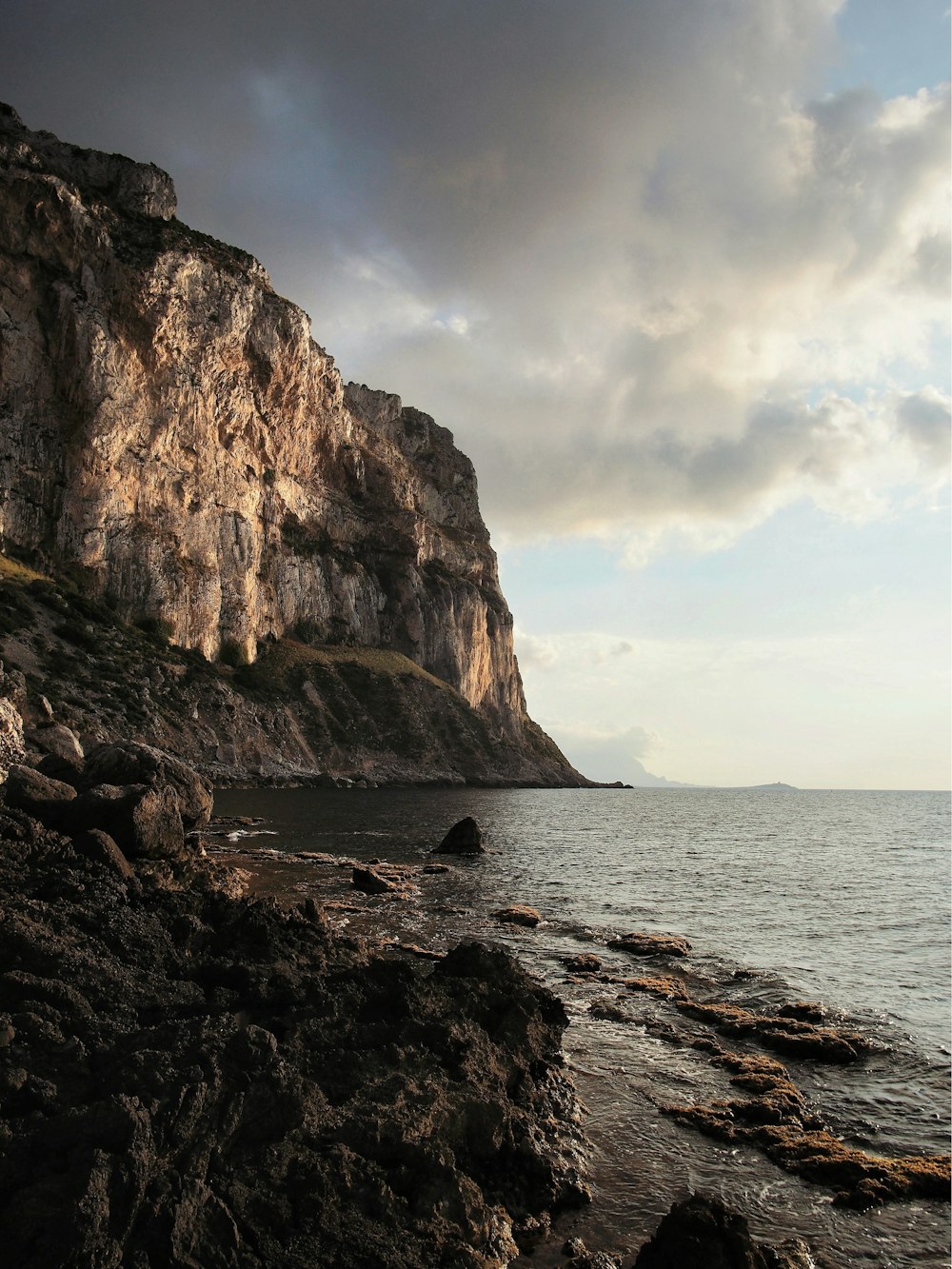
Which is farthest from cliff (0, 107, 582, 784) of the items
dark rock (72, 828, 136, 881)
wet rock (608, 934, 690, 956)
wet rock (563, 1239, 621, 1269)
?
wet rock (563, 1239, 621, 1269)

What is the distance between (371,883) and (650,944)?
11.2 meters

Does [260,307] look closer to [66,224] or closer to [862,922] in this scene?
[66,224]

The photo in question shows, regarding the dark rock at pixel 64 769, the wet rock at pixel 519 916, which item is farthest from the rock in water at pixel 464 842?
the dark rock at pixel 64 769

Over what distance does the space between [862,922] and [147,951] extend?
86.6 feet

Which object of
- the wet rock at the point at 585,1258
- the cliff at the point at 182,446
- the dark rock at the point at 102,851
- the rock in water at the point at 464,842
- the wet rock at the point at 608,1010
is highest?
the cliff at the point at 182,446

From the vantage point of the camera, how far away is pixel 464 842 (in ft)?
140

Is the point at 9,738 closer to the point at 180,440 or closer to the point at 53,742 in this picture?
the point at 53,742

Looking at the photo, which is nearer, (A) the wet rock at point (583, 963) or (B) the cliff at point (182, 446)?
(A) the wet rock at point (583, 963)

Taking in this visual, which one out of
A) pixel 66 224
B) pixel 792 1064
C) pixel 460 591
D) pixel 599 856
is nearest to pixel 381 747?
pixel 460 591

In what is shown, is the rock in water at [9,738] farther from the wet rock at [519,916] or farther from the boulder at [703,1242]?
the boulder at [703,1242]

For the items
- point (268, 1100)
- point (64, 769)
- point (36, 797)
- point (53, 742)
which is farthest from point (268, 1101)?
point (53, 742)

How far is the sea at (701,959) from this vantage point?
899 cm

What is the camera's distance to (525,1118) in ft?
31.8

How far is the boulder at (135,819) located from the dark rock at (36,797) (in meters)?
0.48
